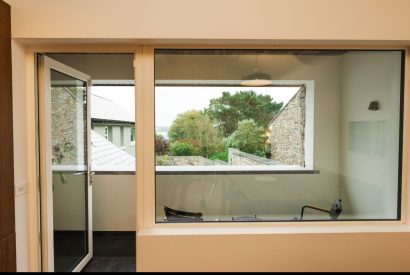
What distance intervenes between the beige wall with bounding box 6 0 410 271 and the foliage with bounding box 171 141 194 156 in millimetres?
660

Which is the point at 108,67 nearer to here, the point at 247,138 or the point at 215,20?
the point at 215,20

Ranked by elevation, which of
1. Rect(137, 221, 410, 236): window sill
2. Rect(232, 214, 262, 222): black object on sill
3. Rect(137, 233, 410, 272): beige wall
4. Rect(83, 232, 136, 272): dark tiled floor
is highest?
Rect(232, 214, 262, 222): black object on sill

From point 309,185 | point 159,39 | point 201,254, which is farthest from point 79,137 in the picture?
point 309,185

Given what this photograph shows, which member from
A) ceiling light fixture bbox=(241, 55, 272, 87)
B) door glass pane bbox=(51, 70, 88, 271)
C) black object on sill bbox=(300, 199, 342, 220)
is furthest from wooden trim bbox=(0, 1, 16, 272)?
black object on sill bbox=(300, 199, 342, 220)

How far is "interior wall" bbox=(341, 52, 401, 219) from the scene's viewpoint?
78.6 inches

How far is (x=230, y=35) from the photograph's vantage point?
5.48ft

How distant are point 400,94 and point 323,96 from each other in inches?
21.9

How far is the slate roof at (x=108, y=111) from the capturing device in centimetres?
361

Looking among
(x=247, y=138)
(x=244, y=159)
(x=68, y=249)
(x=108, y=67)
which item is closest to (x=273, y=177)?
(x=244, y=159)

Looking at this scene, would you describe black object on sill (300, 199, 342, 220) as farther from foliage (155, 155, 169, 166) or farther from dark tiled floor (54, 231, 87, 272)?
dark tiled floor (54, 231, 87, 272)

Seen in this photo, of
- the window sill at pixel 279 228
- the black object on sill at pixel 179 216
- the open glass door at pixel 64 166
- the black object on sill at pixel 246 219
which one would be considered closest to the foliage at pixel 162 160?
the black object on sill at pixel 179 216

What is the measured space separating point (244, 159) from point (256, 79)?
2.32 ft

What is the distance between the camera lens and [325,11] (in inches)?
66.6

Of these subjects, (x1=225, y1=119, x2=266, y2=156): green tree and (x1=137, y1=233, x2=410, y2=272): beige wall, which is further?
(x1=225, y1=119, x2=266, y2=156): green tree
